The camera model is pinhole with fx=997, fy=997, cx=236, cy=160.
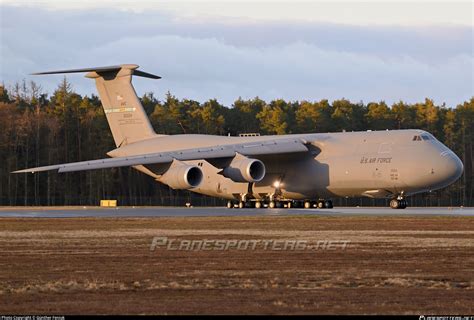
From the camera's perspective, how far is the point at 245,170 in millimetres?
51656

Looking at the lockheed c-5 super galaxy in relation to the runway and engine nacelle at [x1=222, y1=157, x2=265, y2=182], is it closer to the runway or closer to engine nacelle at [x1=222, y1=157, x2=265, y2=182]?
engine nacelle at [x1=222, y1=157, x2=265, y2=182]

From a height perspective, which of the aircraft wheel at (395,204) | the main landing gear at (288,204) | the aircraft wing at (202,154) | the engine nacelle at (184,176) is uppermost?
the aircraft wing at (202,154)

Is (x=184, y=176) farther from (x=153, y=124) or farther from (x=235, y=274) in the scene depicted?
(x=153, y=124)

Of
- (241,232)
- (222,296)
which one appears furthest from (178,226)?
(222,296)

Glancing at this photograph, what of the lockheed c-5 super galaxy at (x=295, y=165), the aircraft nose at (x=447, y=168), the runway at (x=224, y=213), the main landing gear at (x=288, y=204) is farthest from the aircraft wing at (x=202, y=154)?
the aircraft nose at (x=447, y=168)

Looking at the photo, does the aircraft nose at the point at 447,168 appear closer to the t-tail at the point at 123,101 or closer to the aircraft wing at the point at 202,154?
the aircraft wing at the point at 202,154

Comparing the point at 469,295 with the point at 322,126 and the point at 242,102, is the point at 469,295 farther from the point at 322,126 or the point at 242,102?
the point at 242,102

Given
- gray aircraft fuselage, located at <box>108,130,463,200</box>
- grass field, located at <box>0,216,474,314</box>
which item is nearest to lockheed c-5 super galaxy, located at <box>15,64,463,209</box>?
gray aircraft fuselage, located at <box>108,130,463,200</box>

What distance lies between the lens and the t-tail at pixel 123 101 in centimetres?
6119

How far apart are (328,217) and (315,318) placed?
28.3 metres

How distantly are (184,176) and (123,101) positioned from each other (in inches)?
525

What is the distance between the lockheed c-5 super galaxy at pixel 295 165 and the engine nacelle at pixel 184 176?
0.12 ft

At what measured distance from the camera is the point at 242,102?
120m

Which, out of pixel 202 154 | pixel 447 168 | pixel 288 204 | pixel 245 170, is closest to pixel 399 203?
pixel 447 168
